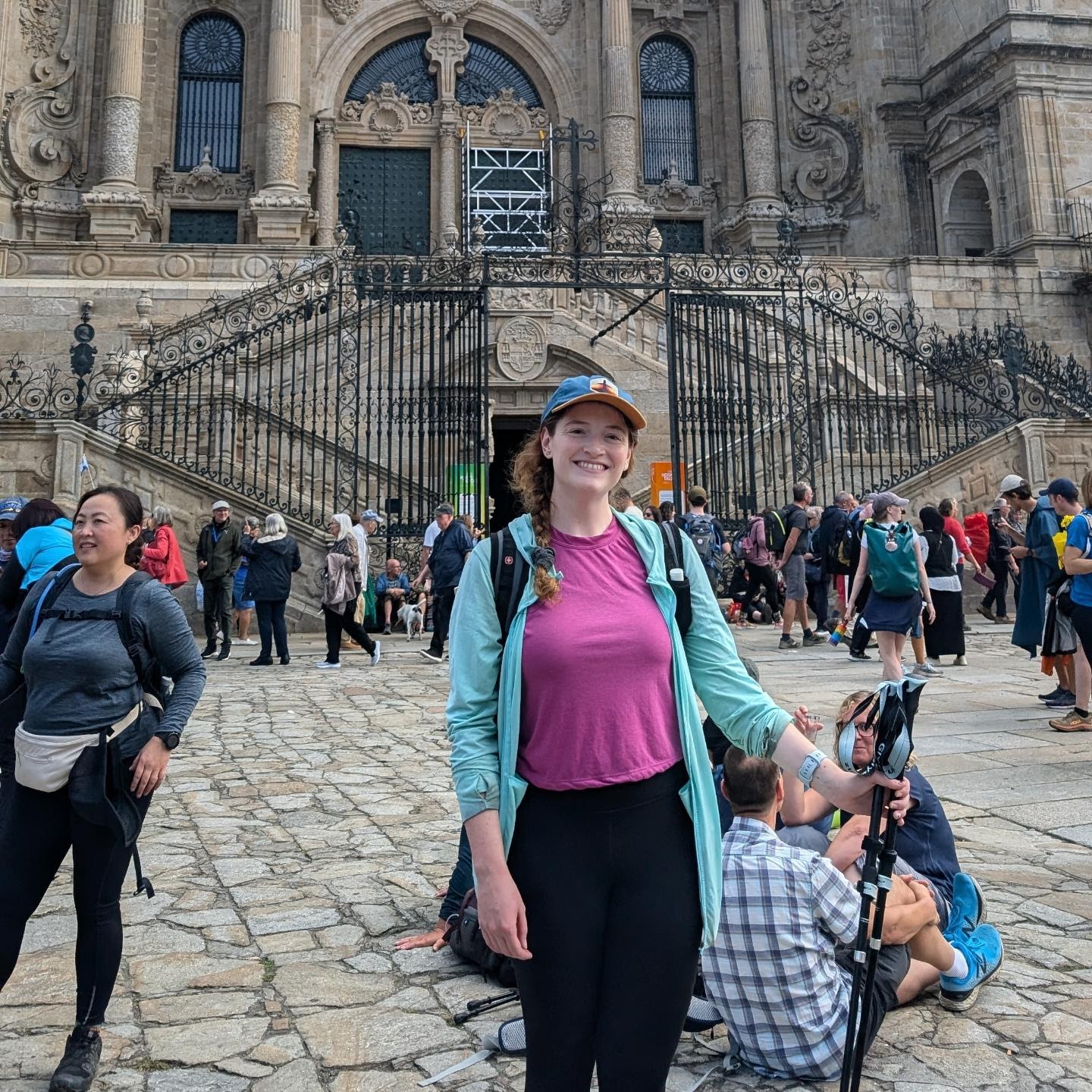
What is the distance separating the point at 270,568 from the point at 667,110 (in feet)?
74.9

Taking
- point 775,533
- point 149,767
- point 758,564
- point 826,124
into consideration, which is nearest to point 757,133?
point 826,124

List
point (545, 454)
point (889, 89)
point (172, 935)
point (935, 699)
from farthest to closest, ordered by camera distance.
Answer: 1. point (889, 89)
2. point (935, 699)
3. point (172, 935)
4. point (545, 454)

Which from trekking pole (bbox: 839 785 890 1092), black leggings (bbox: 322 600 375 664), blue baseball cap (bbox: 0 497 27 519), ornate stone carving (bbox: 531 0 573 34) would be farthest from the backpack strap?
ornate stone carving (bbox: 531 0 573 34)

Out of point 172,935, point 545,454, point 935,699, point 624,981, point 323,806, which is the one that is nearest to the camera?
point 624,981

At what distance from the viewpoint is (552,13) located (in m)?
28.5

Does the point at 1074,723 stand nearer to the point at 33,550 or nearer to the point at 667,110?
the point at 33,550

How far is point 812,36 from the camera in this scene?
28.4 meters

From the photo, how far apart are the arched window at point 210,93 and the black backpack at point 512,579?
27.8 metres

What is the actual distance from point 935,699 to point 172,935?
6.86 m

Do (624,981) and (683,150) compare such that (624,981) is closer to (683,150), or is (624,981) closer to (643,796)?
(643,796)

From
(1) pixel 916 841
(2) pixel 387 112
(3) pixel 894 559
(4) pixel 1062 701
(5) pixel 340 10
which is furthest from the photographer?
(2) pixel 387 112

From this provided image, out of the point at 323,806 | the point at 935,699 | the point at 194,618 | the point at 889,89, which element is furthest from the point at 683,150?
the point at 323,806

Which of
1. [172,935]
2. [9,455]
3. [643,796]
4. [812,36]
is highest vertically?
[812,36]

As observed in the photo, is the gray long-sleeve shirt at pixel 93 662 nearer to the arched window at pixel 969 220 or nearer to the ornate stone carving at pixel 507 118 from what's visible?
the arched window at pixel 969 220
